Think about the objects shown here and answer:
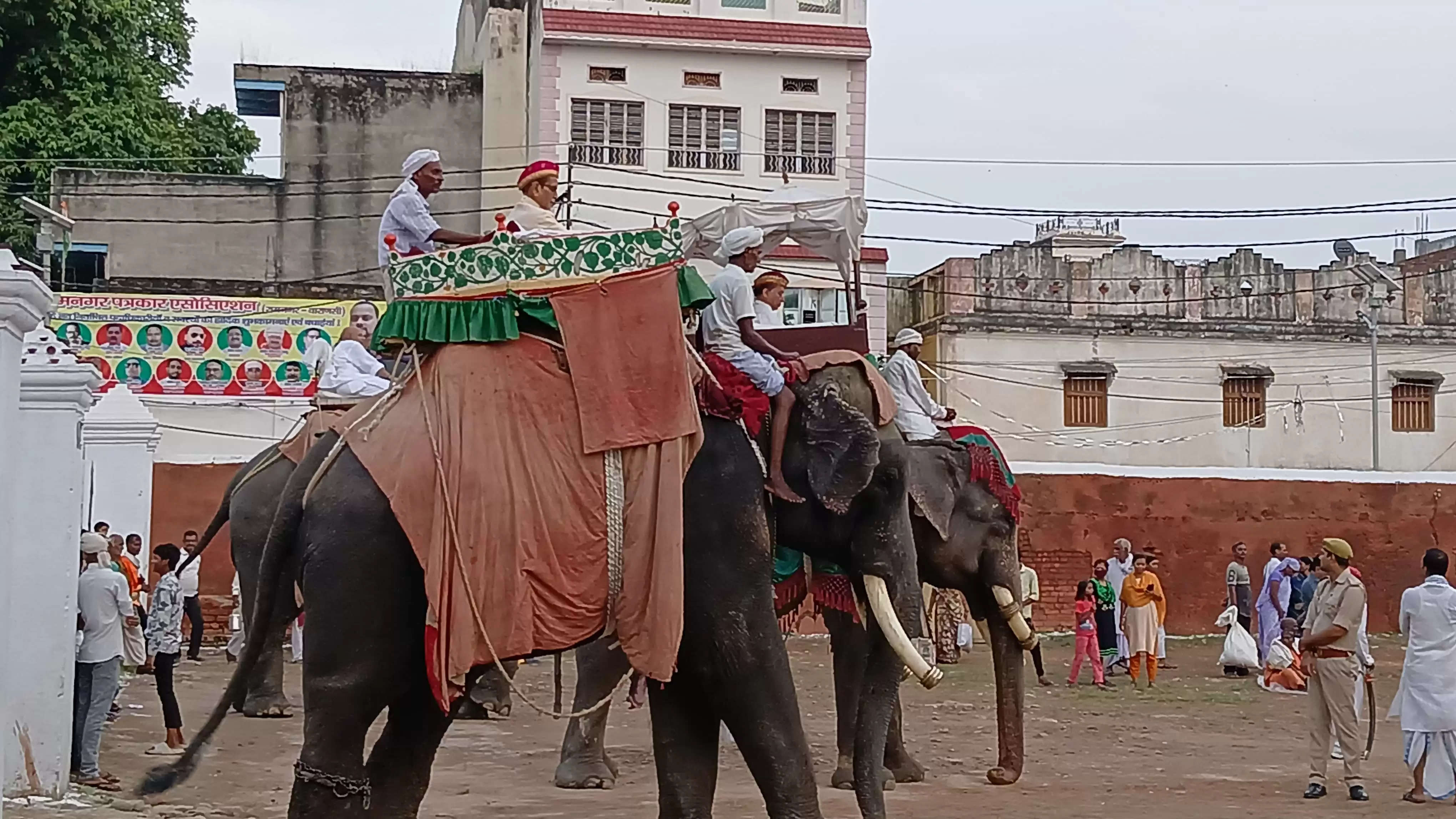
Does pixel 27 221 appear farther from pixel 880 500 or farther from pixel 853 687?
pixel 880 500

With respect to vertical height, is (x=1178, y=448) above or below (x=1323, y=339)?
below

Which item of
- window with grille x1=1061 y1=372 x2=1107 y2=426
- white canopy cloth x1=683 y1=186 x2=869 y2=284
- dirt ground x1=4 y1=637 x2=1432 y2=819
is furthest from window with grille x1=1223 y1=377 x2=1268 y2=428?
white canopy cloth x1=683 y1=186 x2=869 y2=284

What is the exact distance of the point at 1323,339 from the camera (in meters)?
35.3

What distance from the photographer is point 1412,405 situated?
35812 millimetres

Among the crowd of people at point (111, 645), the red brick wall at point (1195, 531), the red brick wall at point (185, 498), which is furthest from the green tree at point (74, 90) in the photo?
the crowd of people at point (111, 645)

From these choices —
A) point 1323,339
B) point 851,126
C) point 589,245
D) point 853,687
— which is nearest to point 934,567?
point 853,687

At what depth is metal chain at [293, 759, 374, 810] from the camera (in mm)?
5574

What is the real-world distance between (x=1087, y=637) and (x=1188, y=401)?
17.5 m

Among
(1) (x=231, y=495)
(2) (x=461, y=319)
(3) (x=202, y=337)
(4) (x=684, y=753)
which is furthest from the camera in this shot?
(3) (x=202, y=337)

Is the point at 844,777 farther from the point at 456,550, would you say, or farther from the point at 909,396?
the point at 456,550

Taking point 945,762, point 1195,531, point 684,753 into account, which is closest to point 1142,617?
point 1195,531

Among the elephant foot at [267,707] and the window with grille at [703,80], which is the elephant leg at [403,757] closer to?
the elephant foot at [267,707]

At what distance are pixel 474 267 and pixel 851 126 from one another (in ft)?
85.3

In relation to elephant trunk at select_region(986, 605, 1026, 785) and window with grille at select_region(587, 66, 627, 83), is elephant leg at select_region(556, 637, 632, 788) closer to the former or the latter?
elephant trunk at select_region(986, 605, 1026, 785)
